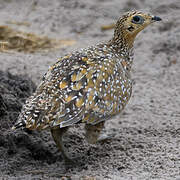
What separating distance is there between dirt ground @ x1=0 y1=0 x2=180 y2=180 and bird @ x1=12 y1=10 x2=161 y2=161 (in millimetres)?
479

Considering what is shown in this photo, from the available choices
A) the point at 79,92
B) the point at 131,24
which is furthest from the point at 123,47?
the point at 79,92

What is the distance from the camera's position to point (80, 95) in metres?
4.62

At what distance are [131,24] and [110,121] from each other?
1643mm

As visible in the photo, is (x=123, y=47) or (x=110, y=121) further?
(x=110, y=121)

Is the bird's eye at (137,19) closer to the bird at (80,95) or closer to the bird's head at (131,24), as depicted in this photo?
the bird's head at (131,24)

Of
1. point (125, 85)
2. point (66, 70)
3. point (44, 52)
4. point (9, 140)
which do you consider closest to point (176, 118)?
point (125, 85)

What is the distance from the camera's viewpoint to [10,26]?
9438mm

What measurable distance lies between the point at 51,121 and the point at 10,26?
5.56 metres

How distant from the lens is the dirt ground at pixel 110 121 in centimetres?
491

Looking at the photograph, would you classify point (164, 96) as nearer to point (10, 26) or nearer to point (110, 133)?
point (110, 133)

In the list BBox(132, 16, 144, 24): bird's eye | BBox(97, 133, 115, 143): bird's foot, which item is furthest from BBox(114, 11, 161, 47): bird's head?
BBox(97, 133, 115, 143): bird's foot

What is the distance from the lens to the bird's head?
18.6 ft

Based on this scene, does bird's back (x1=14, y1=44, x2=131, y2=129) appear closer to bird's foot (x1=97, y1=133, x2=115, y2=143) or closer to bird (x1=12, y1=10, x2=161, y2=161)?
bird (x1=12, y1=10, x2=161, y2=161)

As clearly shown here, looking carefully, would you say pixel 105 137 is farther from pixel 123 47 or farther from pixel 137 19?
pixel 137 19
